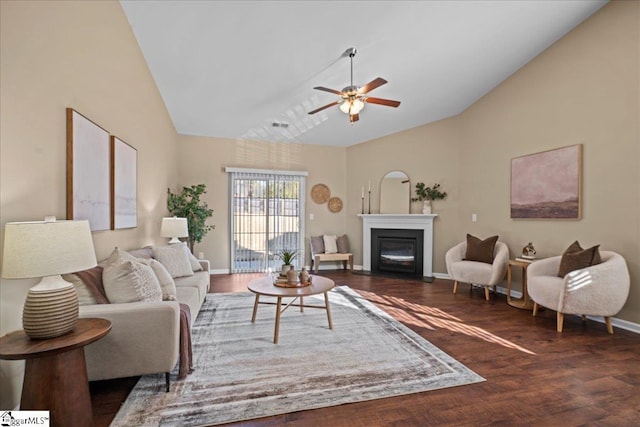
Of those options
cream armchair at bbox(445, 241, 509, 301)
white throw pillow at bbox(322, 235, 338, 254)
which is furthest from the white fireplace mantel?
cream armchair at bbox(445, 241, 509, 301)

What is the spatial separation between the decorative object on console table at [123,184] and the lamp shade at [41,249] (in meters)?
1.74

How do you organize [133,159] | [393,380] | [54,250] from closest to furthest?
1. [54,250]
2. [393,380]
3. [133,159]

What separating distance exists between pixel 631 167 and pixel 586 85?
3.81 feet

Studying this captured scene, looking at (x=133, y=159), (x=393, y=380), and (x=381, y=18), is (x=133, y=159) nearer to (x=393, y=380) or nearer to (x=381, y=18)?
(x=381, y=18)

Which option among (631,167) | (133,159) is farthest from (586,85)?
(133,159)

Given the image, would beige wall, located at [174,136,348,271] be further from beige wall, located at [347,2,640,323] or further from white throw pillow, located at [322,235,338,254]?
beige wall, located at [347,2,640,323]

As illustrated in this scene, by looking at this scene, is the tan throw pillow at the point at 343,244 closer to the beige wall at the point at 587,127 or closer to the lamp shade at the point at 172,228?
the beige wall at the point at 587,127

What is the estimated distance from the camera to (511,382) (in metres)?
2.19

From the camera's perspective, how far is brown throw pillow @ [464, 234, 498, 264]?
4.60 meters

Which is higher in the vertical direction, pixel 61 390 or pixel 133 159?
pixel 133 159

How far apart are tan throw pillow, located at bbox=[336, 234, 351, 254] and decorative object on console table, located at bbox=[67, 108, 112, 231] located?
177 inches

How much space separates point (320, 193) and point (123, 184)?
411cm

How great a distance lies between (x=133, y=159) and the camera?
142 inches

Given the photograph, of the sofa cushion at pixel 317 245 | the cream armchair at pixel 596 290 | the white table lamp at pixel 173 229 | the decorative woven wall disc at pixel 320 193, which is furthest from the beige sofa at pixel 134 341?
the decorative woven wall disc at pixel 320 193
